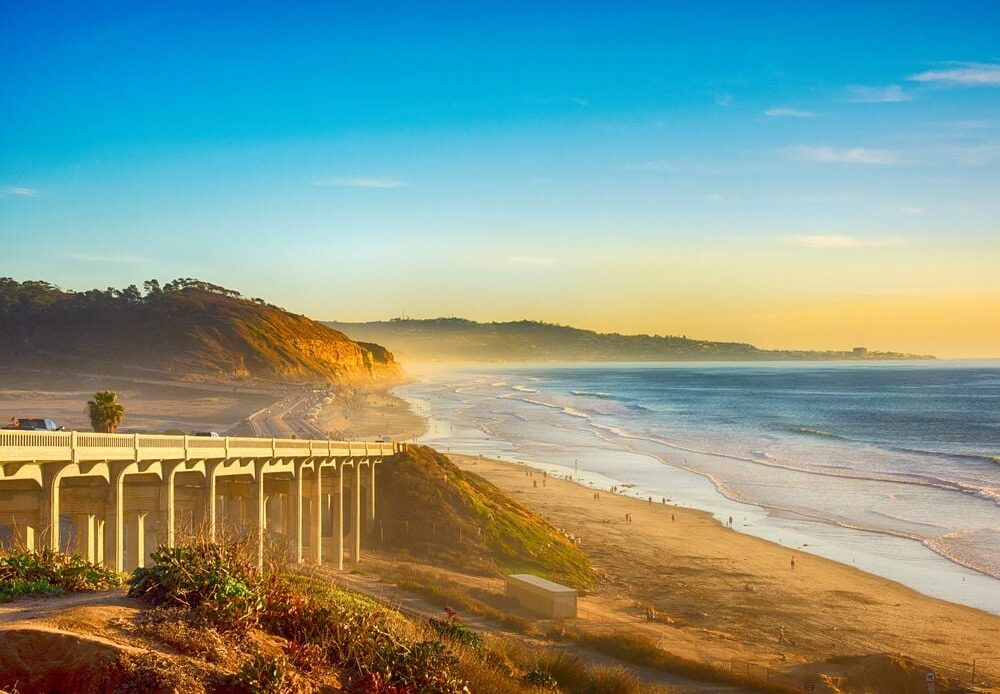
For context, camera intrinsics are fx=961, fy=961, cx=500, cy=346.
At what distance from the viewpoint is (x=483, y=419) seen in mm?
137750

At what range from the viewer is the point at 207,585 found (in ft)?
42.2

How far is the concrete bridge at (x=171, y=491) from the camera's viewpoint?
69.9 ft

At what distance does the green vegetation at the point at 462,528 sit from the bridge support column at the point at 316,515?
6037mm

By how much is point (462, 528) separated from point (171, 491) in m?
19.6

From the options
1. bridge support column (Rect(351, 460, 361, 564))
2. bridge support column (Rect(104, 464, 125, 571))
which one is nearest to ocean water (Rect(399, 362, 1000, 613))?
bridge support column (Rect(351, 460, 361, 564))

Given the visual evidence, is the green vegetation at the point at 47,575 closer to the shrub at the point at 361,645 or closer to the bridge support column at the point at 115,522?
the shrub at the point at 361,645

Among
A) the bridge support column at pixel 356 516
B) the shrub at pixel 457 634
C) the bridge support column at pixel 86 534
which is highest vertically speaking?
the bridge support column at pixel 86 534

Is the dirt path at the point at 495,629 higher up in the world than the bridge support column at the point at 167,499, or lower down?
lower down

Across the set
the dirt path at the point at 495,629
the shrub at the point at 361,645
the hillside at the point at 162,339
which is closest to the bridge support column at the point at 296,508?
the dirt path at the point at 495,629

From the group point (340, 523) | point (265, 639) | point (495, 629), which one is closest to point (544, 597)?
point (495, 629)

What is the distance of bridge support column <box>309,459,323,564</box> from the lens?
37.3m

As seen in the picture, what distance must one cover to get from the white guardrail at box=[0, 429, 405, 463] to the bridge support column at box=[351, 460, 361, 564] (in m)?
5.43

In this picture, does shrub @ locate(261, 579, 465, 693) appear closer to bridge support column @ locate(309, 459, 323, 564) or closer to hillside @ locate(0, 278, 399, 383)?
bridge support column @ locate(309, 459, 323, 564)

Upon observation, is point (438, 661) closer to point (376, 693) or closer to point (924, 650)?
point (376, 693)
